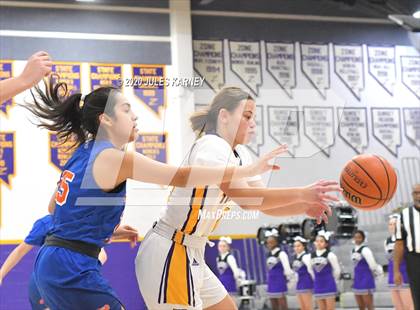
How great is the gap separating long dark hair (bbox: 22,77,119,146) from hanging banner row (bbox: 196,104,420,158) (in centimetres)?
1057

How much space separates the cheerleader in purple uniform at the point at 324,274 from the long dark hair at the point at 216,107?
26.7 feet

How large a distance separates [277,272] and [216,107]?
9167 millimetres

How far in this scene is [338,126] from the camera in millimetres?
14977

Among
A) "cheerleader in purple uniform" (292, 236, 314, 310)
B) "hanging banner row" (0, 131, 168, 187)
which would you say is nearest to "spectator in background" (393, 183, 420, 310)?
"cheerleader in purple uniform" (292, 236, 314, 310)

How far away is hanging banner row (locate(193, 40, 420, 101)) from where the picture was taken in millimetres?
14438

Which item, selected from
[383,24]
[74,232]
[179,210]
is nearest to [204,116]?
[179,210]

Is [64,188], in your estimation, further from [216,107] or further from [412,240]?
[412,240]

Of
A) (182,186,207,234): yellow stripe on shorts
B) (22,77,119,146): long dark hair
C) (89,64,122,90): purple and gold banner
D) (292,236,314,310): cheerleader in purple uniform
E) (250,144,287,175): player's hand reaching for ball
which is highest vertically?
(89,64,122,90): purple and gold banner

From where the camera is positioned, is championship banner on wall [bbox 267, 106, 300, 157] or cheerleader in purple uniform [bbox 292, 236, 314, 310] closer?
cheerleader in purple uniform [bbox 292, 236, 314, 310]

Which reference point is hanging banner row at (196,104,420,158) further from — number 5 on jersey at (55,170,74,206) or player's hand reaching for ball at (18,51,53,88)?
player's hand reaching for ball at (18,51,53,88)

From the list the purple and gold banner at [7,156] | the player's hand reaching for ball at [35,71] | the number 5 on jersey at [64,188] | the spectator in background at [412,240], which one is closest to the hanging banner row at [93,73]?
the purple and gold banner at [7,156]

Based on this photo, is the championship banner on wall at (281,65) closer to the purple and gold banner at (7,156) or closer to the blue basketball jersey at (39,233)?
the purple and gold banner at (7,156)

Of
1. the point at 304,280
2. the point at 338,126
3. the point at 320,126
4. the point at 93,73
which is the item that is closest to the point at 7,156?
the point at 93,73

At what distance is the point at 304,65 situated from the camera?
15.0 metres
